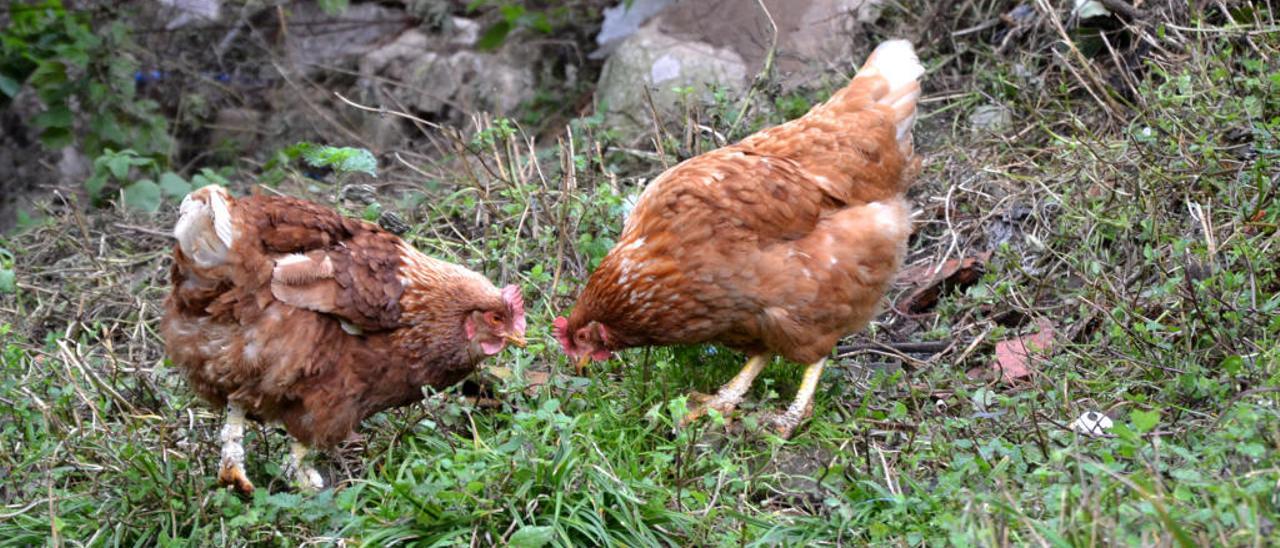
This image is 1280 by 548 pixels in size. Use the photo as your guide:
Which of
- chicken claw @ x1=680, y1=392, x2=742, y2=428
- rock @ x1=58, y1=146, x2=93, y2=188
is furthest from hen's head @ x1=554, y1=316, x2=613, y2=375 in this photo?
rock @ x1=58, y1=146, x2=93, y2=188

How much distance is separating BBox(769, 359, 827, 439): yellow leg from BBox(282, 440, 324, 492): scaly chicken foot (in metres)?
1.61

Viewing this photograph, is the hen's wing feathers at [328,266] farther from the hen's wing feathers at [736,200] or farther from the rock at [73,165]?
the rock at [73,165]

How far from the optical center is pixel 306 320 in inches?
159

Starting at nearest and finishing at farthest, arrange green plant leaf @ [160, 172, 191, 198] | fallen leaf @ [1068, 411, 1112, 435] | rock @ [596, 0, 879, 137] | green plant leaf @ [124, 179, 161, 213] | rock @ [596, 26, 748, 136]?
fallen leaf @ [1068, 411, 1112, 435] < green plant leaf @ [124, 179, 161, 213] < green plant leaf @ [160, 172, 191, 198] < rock @ [596, 0, 879, 137] < rock @ [596, 26, 748, 136]

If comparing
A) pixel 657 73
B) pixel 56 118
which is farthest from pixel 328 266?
pixel 56 118

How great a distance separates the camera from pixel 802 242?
4.31m

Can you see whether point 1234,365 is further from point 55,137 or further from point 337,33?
point 337,33

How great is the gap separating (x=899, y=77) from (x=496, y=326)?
1908 mm

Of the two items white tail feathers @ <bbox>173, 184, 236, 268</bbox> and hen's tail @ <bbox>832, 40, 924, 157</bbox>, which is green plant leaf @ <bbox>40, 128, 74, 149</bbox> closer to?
white tail feathers @ <bbox>173, 184, 236, 268</bbox>

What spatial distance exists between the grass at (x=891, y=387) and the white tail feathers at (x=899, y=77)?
29.4 inches

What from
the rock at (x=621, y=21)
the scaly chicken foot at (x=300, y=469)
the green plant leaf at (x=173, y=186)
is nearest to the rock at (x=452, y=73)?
the rock at (x=621, y=21)

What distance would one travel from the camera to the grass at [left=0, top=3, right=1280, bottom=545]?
3.37 meters

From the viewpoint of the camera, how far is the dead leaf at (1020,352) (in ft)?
14.2

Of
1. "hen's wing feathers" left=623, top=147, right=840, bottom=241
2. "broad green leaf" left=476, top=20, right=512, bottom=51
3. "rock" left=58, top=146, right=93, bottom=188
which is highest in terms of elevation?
"hen's wing feathers" left=623, top=147, right=840, bottom=241
